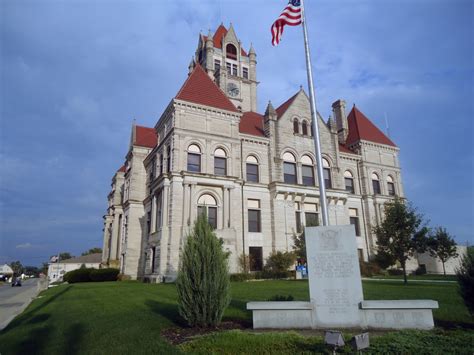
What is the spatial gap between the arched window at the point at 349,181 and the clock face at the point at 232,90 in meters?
23.2

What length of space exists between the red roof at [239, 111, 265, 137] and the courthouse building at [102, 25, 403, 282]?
184mm

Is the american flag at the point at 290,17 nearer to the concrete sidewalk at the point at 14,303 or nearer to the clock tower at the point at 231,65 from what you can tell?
the concrete sidewalk at the point at 14,303

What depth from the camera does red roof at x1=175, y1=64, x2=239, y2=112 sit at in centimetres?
3156

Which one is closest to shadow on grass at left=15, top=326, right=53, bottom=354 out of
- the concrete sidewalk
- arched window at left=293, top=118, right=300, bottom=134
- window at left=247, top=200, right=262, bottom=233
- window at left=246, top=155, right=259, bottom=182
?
the concrete sidewalk

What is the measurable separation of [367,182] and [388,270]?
36.2 ft

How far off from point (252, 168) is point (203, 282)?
2587cm

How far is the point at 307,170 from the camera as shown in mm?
37000

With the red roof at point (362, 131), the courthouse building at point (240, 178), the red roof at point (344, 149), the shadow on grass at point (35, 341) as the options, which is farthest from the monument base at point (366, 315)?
the red roof at point (362, 131)

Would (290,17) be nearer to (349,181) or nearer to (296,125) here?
(296,125)

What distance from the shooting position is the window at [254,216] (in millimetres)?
32438

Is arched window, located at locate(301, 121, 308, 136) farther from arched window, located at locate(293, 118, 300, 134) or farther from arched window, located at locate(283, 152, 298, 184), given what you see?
arched window, located at locate(283, 152, 298, 184)

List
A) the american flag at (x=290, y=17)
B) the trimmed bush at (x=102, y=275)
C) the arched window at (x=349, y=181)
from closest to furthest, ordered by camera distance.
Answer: the american flag at (x=290, y=17)
the trimmed bush at (x=102, y=275)
the arched window at (x=349, y=181)

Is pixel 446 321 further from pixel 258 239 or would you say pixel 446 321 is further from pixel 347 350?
pixel 258 239

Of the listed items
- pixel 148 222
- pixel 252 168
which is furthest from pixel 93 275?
pixel 252 168
